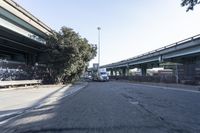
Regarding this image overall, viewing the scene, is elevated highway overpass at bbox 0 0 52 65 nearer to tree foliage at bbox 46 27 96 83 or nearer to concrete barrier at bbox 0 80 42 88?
tree foliage at bbox 46 27 96 83

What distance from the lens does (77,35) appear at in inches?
1767

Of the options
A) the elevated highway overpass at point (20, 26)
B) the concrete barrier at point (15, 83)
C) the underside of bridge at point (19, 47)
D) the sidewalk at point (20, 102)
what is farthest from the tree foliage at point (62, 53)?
the sidewalk at point (20, 102)

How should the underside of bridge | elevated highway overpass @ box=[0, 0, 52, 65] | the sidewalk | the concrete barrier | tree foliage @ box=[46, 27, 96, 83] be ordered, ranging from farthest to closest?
tree foliage @ box=[46, 27, 96, 83]
the underside of bridge
the concrete barrier
elevated highway overpass @ box=[0, 0, 52, 65]
the sidewalk

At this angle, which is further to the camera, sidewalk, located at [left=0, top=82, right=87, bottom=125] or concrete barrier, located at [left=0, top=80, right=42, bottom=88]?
concrete barrier, located at [left=0, top=80, right=42, bottom=88]

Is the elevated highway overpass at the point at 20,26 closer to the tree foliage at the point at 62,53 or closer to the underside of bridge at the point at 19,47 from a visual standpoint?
the underside of bridge at the point at 19,47

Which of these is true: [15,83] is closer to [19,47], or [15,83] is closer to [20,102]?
[20,102]

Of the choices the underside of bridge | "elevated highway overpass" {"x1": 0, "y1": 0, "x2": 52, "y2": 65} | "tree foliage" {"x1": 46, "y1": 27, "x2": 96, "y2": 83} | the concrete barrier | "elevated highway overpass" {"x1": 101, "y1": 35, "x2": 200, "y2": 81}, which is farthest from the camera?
"elevated highway overpass" {"x1": 101, "y1": 35, "x2": 200, "y2": 81}

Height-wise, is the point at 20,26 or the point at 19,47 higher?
the point at 20,26

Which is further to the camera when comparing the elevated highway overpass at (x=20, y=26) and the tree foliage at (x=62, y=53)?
the tree foliage at (x=62, y=53)

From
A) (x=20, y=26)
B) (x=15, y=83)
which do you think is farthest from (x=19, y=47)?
(x=15, y=83)

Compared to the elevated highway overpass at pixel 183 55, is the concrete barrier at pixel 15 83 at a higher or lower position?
lower

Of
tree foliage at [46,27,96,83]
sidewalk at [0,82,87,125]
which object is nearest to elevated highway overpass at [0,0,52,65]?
tree foliage at [46,27,96,83]

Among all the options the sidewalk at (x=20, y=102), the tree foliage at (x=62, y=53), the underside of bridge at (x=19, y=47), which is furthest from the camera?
the tree foliage at (x=62, y=53)

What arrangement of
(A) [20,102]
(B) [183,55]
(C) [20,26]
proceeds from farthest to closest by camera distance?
(B) [183,55] → (C) [20,26] → (A) [20,102]
